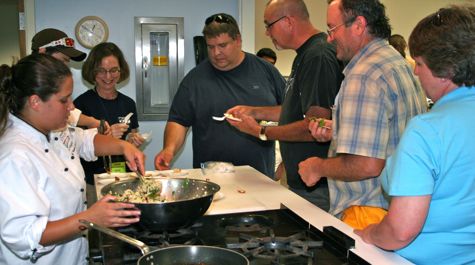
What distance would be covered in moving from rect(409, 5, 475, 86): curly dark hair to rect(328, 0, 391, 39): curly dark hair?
468 millimetres

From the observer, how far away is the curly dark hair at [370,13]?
1.83 m

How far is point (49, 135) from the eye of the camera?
5.87 ft

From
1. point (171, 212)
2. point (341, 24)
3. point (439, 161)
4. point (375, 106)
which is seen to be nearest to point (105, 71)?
point (341, 24)

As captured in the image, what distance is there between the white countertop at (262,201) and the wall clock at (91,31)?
92.6 inches

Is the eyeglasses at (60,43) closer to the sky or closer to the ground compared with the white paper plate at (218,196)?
closer to the sky

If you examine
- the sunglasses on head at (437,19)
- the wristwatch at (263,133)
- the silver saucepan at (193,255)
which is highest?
the sunglasses on head at (437,19)

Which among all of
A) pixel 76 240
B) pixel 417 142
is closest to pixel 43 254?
pixel 76 240

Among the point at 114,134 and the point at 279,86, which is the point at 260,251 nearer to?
the point at 114,134

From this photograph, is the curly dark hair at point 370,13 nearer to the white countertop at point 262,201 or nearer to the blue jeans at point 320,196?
the white countertop at point 262,201

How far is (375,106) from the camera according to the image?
1.67m

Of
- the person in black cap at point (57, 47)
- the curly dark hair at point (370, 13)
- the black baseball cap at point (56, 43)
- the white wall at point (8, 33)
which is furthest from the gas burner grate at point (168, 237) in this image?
the white wall at point (8, 33)

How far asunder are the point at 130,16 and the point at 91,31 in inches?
15.7

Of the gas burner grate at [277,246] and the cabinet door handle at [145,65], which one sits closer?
the gas burner grate at [277,246]

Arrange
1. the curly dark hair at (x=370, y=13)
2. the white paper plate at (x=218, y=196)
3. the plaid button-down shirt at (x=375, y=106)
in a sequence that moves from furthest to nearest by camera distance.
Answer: the white paper plate at (x=218, y=196), the curly dark hair at (x=370, y=13), the plaid button-down shirt at (x=375, y=106)
